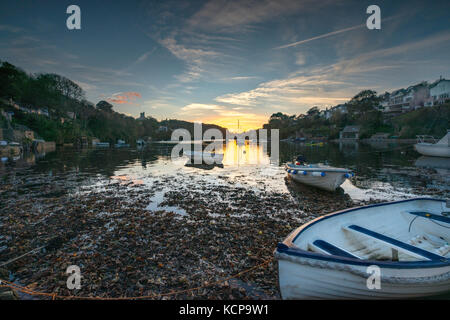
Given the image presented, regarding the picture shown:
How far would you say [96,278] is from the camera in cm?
551

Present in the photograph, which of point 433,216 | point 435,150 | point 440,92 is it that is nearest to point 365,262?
point 433,216

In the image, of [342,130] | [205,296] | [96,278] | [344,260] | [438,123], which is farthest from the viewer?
[342,130]

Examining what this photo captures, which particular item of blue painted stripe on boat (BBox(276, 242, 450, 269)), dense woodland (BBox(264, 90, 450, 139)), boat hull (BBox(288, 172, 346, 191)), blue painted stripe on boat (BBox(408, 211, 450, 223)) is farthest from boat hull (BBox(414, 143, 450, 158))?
dense woodland (BBox(264, 90, 450, 139))

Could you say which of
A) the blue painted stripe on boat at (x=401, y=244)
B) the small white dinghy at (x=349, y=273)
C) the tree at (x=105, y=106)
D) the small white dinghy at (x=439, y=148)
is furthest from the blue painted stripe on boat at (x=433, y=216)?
the tree at (x=105, y=106)

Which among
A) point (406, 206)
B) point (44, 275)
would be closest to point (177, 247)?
point (44, 275)

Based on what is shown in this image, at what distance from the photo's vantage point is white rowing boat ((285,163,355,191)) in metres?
13.9

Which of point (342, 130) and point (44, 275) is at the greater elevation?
point (342, 130)

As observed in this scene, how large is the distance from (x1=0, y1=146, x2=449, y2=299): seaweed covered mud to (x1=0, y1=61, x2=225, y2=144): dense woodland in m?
62.1

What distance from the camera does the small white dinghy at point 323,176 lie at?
13.9m

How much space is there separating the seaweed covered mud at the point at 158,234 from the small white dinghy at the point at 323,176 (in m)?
0.60

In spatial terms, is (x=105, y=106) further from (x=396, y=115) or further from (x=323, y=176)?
(x=396, y=115)

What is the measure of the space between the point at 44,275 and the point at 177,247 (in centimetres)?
366

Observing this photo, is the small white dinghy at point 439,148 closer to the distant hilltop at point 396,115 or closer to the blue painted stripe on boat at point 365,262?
the blue painted stripe on boat at point 365,262
